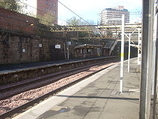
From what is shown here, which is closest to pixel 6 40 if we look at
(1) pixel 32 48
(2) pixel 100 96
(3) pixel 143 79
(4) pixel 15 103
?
(1) pixel 32 48

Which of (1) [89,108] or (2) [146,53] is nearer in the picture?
(2) [146,53]

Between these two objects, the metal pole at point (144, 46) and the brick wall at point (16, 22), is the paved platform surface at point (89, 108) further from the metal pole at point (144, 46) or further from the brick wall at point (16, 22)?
the brick wall at point (16, 22)

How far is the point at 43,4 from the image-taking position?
6919cm

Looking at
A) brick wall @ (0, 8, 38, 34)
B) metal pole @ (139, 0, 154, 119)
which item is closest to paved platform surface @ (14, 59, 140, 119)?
metal pole @ (139, 0, 154, 119)

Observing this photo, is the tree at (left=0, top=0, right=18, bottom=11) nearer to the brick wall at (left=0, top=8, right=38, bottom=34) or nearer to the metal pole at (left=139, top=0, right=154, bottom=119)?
the brick wall at (left=0, top=8, right=38, bottom=34)

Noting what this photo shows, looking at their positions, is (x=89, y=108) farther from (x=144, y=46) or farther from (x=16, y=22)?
(x=16, y=22)

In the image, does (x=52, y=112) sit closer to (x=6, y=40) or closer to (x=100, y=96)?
(x=100, y=96)

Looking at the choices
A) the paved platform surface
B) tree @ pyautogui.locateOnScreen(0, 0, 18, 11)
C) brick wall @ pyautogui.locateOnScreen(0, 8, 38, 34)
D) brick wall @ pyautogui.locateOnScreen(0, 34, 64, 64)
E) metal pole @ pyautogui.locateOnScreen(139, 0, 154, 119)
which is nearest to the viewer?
metal pole @ pyautogui.locateOnScreen(139, 0, 154, 119)

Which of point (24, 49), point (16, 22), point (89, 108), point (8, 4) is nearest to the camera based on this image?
point (89, 108)

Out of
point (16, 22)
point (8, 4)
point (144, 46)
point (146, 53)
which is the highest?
point (8, 4)

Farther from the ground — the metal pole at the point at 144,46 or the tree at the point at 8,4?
the tree at the point at 8,4

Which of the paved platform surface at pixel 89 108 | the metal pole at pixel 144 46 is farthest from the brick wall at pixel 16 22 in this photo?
the metal pole at pixel 144 46

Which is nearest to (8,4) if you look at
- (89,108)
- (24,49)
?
(24,49)

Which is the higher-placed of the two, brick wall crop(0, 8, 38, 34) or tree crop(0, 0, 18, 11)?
tree crop(0, 0, 18, 11)
